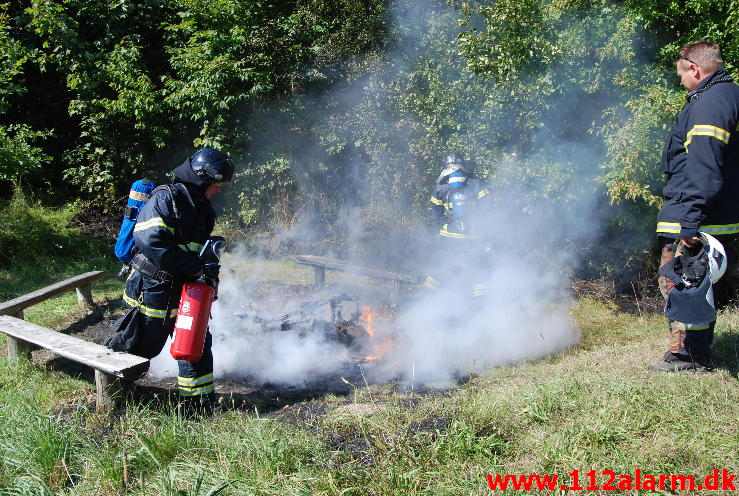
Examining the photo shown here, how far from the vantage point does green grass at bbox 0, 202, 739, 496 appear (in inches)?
109

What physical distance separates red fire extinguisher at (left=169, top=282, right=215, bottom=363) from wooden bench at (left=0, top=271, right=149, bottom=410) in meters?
0.29

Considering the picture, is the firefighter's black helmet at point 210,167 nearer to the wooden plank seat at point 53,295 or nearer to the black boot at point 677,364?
the wooden plank seat at point 53,295

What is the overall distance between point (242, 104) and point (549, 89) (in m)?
5.90

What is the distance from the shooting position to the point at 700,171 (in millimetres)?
3479

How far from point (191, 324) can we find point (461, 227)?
161 inches

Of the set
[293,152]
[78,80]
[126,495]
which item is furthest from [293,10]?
[126,495]

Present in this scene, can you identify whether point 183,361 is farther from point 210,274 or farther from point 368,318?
point 368,318

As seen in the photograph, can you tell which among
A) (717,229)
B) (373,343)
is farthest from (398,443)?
(373,343)

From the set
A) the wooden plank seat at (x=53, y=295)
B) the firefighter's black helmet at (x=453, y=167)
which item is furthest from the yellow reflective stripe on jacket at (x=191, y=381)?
the firefighter's black helmet at (x=453, y=167)

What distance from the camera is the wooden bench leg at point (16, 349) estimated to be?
5.01 meters

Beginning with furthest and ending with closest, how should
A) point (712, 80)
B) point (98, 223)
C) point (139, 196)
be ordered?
point (98, 223) → point (139, 196) → point (712, 80)

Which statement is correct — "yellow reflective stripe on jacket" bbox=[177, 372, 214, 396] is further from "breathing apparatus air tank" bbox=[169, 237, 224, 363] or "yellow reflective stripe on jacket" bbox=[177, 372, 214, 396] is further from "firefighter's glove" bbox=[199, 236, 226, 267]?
"firefighter's glove" bbox=[199, 236, 226, 267]

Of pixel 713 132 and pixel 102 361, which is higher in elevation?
pixel 713 132

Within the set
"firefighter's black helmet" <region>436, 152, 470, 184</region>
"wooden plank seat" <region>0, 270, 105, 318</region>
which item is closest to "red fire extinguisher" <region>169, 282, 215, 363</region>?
"wooden plank seat" <region>0, 270, 105, 318</region>
